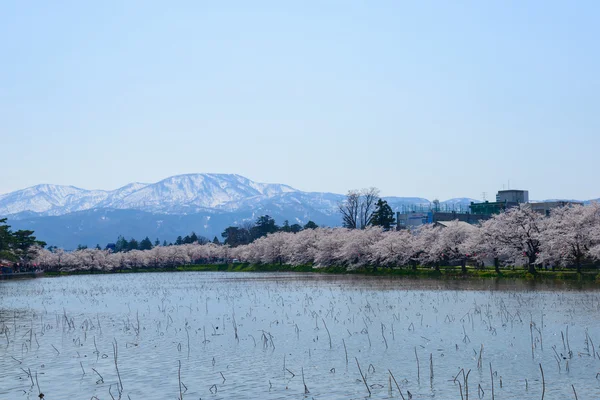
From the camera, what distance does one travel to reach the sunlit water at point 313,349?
692 inches

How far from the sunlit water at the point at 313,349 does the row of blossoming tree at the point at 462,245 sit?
17338 mm

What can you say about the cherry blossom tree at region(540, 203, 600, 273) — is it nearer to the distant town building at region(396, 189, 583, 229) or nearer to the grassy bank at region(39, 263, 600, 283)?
the grassy bank at region(39, 263, 600, 283)

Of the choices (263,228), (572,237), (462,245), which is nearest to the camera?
(572,237)

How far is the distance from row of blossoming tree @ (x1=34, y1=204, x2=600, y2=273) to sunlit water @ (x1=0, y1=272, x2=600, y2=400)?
56.9 ft

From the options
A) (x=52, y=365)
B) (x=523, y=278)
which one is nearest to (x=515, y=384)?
(x=52, y=365)

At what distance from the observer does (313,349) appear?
23.1m

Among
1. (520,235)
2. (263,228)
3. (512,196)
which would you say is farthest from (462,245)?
(263,228)

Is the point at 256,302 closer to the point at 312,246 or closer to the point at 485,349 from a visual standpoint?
the point at 485,349

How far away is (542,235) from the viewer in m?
59.1

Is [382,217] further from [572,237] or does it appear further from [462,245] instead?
[572,237]

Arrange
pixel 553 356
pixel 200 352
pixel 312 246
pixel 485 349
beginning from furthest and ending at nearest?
pixel 312 246 → pixel 200 352 → pixel 485 349 → pixel 553 356

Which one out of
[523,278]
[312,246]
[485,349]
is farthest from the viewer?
[312,246]

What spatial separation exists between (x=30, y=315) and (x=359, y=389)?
27573 millimetres

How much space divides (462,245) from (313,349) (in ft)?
166
